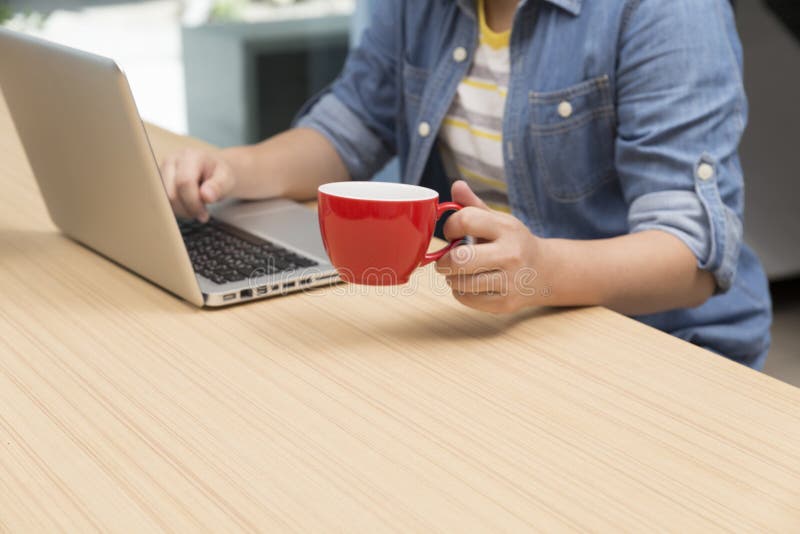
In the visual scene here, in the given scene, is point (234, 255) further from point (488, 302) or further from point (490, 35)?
point (490, 35)

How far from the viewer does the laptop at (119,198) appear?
0.70 metres

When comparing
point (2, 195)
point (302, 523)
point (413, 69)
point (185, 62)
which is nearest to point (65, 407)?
point (302, 523)

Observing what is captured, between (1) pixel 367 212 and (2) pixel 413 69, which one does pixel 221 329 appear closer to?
(1) pixel 367 212

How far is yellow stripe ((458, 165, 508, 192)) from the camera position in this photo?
113cm

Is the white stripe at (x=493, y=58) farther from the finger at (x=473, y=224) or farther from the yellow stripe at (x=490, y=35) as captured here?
the finger at (x=473, y=224)

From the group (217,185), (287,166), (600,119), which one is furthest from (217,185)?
(600,119)

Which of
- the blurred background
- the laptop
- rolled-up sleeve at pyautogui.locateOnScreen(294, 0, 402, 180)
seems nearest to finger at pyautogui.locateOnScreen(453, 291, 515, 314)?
the laptop

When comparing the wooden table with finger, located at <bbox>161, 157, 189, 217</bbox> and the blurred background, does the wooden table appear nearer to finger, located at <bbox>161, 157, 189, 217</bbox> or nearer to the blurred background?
finger, located at <bbox>161, 157, 189, 217</bbox>

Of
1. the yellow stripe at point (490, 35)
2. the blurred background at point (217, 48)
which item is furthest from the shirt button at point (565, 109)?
the blurred background at point (217, 48)

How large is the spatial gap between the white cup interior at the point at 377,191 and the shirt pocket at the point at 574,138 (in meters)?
0.38

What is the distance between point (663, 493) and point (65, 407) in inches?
14.6

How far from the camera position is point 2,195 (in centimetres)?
105

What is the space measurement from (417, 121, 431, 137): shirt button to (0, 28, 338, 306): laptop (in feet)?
0.84

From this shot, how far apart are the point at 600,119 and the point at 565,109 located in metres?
0.04
